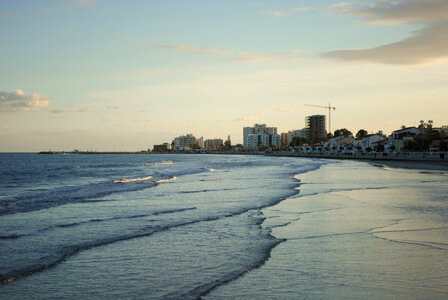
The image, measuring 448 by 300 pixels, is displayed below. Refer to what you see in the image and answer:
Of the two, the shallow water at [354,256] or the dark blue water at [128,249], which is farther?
the dark blue water at [128,249]

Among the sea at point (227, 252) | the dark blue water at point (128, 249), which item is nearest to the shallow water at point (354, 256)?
the sea at point (227, 252)

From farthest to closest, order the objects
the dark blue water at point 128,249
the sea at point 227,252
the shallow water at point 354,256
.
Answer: the dark blue water at point 128,249 < the sea at point 227,252 < the shallow water at point 354,256

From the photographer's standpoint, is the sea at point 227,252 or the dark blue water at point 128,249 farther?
the dark blue water at point 128,249

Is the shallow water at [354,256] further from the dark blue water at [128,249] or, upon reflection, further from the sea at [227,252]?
the dark blue water at [128,249]

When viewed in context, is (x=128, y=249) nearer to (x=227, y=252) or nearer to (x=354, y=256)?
(x=227, y=252)

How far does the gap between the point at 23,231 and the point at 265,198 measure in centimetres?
Result: 1122

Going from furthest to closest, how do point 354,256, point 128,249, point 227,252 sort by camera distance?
point 128,249
point 227,252
point 354,256

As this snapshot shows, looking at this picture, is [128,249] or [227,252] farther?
[128,249]

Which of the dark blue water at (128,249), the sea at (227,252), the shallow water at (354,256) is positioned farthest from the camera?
the dark blue water at (128,249)

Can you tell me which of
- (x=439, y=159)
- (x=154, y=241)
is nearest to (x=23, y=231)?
(x=154, y=241)

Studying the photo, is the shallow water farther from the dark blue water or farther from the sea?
the dark blue water

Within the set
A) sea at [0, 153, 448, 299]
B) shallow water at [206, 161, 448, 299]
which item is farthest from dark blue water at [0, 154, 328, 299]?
shallow water at [206, 161, 448, 299]

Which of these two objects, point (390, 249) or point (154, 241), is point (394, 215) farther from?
point (154, 241)

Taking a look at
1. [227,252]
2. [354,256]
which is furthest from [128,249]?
[354,256]
